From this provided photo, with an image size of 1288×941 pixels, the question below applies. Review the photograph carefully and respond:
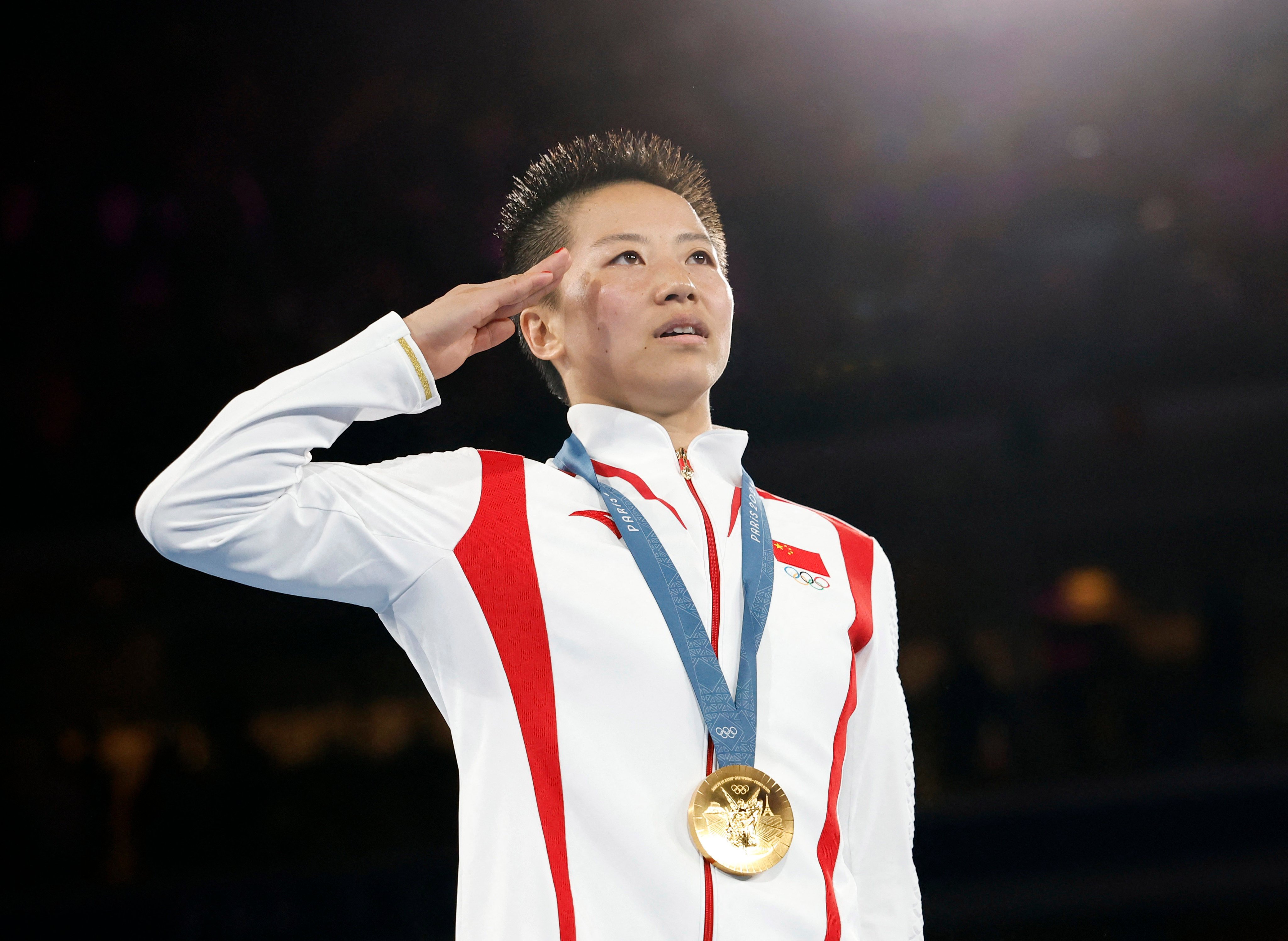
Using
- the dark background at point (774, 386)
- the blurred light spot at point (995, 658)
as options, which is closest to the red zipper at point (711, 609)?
the dark background at point (774, 386)

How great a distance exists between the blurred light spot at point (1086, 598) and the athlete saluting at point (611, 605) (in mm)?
2513

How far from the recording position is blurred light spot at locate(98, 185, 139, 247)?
3.65 metres

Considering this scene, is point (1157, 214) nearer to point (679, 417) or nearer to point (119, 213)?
point (679, 417)

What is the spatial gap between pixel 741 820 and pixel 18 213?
11.2 ft

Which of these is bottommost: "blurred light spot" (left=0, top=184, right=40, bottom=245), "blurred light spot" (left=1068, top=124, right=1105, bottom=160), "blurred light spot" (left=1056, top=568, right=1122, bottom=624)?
"blurred light spot" (left=1056, top=568, right=1122, bottom=624)

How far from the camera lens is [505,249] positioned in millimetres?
2146

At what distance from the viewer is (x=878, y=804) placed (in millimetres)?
1744

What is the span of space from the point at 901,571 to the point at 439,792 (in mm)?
1931

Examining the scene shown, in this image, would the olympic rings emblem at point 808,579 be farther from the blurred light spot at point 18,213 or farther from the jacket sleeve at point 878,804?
the blurred light spot at point 18,213

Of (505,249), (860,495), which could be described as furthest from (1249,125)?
(505,249)

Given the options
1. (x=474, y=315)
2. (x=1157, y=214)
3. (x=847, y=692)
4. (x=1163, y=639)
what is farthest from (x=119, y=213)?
(x=1163, y=639)

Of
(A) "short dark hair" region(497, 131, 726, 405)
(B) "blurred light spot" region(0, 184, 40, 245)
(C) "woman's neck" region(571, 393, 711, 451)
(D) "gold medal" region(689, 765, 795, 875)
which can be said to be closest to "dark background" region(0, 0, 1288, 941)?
(B) "blurred light spot" region(0, 184, 40, 245)

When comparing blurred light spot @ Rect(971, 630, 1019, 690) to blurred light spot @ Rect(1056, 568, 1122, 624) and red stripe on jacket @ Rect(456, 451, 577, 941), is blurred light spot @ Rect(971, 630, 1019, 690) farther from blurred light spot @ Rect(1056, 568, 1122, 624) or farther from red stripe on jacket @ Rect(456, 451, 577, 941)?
red stripe on jacket @ Rect(456, 451, 577, 941)

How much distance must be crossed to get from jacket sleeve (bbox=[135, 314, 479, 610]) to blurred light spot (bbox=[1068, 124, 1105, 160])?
3.55 meters
